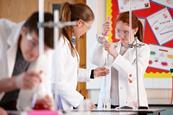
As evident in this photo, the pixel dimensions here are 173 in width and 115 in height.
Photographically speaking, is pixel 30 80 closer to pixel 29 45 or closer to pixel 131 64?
pixel 29 45

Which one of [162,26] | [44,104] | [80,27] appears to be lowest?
[44,104]

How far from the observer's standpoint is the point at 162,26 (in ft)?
7.11

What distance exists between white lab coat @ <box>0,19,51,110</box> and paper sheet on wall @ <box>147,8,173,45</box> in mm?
1410

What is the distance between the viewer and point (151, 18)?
2.17 metres

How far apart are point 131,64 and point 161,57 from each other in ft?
1.72

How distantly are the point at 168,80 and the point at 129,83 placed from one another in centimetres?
51

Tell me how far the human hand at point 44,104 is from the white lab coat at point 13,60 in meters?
0.01

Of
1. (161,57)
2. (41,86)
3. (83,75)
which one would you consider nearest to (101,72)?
(83,75)

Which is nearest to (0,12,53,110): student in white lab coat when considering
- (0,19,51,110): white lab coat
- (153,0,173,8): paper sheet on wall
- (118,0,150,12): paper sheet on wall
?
(0,19,51,110): white lab coat

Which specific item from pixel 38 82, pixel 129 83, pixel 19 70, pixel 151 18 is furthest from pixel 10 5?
pixel 38 82

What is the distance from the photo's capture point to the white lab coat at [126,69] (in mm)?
1632

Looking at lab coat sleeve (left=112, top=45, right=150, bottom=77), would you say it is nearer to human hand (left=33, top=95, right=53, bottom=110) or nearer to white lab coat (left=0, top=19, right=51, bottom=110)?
white lab coat (left=0, top=19, right=51, bottom=110)

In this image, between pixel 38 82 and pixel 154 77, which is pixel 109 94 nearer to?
pixel 154 77

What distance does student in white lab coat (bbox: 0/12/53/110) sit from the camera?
665mm
